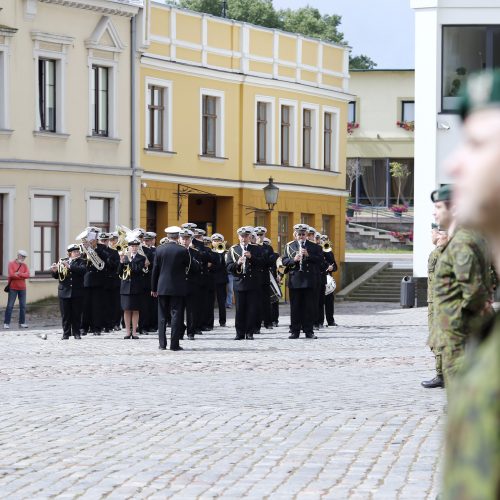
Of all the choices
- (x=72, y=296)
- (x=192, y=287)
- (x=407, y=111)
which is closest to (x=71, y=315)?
(x=72, y=296)

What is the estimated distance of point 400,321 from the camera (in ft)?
112

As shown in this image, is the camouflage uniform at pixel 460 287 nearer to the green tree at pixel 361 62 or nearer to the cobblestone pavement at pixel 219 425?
the cobblestone pavement at pixel 219 425

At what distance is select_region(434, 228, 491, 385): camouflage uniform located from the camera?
824cm

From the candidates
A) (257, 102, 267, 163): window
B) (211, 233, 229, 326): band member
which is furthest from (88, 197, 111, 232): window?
(211, 233, 229, 326): band member

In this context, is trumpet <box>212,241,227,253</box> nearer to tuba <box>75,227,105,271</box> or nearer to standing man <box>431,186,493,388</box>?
tuba <box>75,227,105,271</box>

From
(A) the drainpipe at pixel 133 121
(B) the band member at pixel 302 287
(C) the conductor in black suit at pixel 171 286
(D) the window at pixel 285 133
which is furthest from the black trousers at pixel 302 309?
(D) the window at pixel 285 133

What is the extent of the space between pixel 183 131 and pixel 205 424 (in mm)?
32276

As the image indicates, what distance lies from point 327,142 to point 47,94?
1461 cm

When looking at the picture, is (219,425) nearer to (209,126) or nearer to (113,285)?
(113,285)

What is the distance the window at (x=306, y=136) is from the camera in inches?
1959

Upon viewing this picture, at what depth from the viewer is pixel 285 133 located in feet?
160

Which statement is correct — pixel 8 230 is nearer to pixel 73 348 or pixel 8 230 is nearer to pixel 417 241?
pixel 417 241

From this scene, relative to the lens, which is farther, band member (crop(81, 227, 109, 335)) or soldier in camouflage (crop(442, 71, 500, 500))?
band member (crop(81, 227, 109, 335))

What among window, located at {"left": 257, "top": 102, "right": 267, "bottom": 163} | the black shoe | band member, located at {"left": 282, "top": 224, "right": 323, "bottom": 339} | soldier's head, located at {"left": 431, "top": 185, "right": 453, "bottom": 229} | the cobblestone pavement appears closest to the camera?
soldier's head, located at {"left": 431, "top": 185, "right": 453, "bottom": 229}
